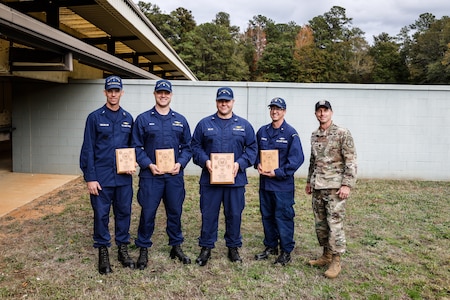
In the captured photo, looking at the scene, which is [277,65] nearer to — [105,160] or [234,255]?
[234,255]

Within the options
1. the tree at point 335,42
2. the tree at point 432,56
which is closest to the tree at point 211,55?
the tree at point 335,42

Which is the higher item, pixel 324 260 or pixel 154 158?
pixel 154 158

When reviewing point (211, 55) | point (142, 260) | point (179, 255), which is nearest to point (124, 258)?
point (142, 260)

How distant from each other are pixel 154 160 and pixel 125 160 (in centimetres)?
26

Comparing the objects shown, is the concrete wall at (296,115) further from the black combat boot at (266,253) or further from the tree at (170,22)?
the tree at (170,22)

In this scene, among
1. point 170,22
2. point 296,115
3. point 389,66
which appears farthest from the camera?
point 389,66

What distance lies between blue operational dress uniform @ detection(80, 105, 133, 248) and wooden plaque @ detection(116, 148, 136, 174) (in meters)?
0.05

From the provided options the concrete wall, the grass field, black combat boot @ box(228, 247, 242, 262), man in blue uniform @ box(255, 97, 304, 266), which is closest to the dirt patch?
the grass field

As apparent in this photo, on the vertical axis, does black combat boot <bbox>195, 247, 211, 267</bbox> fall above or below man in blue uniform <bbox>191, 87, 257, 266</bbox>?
below

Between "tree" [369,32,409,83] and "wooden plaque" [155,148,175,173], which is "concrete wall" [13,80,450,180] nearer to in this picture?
"wooden plaque" [155,148,175,173]

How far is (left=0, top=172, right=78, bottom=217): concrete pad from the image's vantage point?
18.4ft

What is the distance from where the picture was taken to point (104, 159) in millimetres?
3188

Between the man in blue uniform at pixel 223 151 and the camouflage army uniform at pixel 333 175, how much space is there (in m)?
0.64

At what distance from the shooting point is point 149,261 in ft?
11.4
